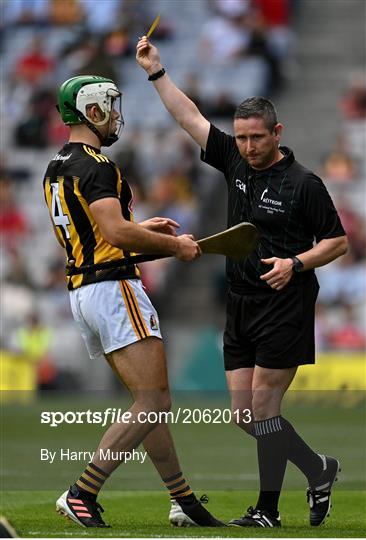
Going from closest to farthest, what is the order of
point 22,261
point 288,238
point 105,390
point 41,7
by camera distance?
point 288,238, point 105,390, point 22,261, point 41,7

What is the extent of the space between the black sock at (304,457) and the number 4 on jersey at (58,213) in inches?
68.3

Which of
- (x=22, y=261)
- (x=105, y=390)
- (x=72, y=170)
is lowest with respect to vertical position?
(x=105, y=390)

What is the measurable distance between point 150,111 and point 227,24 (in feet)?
7.36

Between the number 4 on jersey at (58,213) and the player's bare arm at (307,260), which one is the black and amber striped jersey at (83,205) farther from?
the player's bare arm at (307,260)

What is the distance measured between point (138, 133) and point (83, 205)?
56.6 ft

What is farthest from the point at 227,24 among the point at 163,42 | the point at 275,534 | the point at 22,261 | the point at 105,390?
the point at 275,534

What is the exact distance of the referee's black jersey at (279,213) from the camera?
7891mm

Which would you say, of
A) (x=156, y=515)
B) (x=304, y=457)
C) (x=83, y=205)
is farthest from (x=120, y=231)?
(x=156, y=515)

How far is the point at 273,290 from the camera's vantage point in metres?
8.02

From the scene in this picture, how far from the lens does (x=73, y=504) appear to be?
7578mm

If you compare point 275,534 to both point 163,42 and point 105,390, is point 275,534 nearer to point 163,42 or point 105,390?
point 105,390

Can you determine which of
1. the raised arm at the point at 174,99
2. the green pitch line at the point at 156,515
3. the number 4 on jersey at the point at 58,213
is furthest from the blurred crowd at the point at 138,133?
the number 4 on jersey at the point at 58,213

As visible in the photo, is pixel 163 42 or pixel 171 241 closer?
pixel 171 241

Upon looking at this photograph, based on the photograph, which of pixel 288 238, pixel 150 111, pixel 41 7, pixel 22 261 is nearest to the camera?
pixel 288 238
